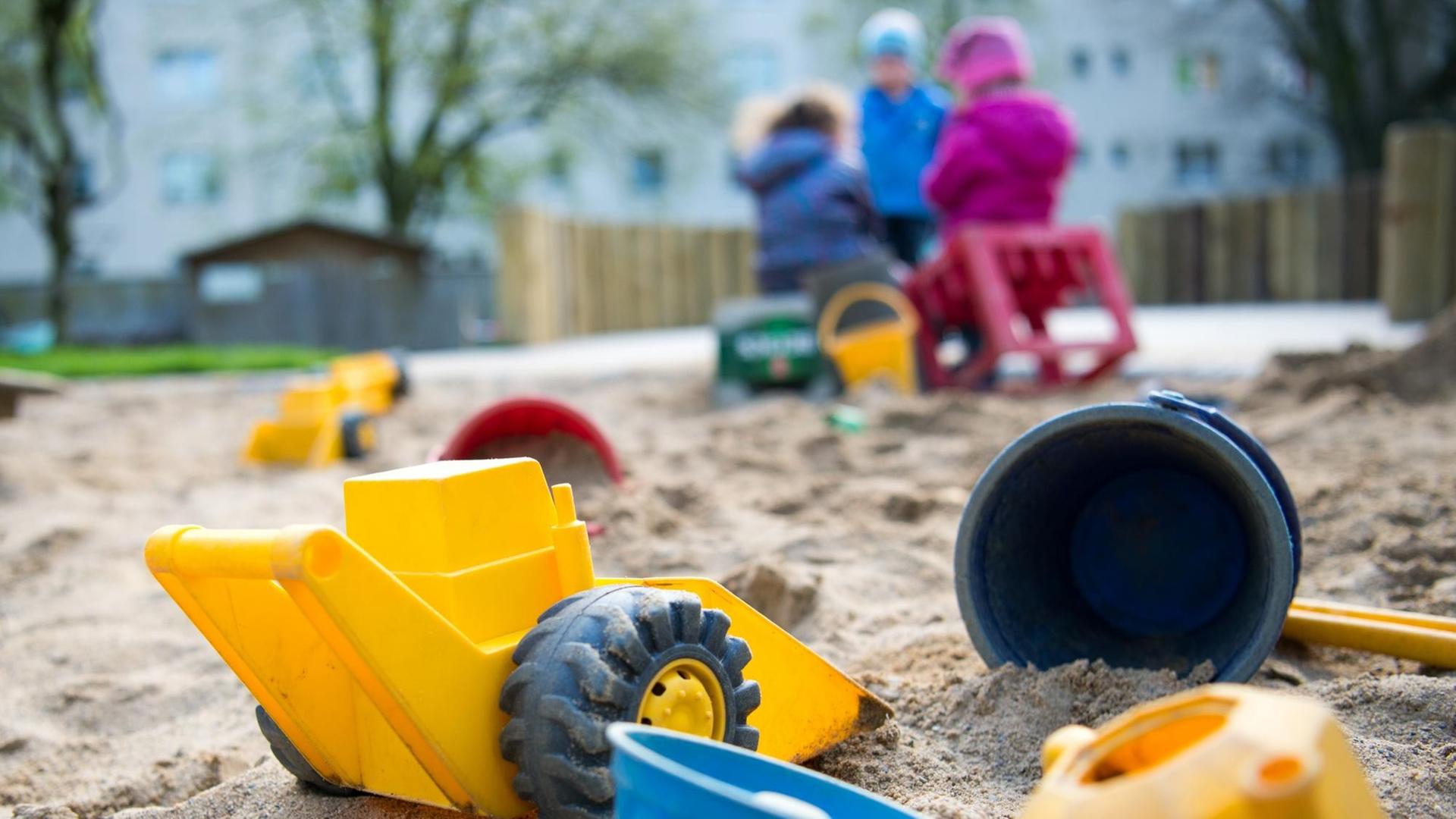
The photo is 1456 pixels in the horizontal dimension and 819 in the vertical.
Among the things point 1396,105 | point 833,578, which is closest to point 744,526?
point 833,578

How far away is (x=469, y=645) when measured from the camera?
4.45 feet

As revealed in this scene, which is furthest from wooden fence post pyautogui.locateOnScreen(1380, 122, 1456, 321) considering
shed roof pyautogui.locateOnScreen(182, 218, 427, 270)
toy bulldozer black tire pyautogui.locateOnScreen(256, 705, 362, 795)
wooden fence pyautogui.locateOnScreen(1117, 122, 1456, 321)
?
shed roof pyautogui.locateOnScreen(182, 218, 427, 270)

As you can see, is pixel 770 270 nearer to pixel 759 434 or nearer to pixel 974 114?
pixel 974 114

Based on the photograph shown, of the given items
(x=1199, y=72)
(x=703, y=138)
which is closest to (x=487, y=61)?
(x=703, y=138)

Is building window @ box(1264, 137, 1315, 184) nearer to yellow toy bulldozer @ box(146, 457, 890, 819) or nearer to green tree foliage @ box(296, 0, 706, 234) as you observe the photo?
green tree foliage @ box(296, 0, 706, 234)

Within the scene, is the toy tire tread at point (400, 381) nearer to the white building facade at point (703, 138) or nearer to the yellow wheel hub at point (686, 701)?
the yellow wheel hub at point (686, 701)

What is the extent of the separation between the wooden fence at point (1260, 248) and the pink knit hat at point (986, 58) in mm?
8472

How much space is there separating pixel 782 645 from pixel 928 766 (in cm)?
24

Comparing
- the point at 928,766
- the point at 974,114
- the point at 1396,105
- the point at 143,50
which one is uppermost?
the point at 143,50

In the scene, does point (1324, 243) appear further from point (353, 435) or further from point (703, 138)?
point (353, 435)

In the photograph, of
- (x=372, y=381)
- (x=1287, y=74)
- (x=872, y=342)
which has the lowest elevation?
(x=372, y=381)

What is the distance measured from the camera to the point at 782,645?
1606 mm

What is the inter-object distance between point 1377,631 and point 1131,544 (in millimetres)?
396

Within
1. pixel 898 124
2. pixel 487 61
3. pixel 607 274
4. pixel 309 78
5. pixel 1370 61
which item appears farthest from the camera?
pixel 1370 61
